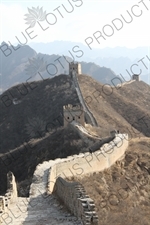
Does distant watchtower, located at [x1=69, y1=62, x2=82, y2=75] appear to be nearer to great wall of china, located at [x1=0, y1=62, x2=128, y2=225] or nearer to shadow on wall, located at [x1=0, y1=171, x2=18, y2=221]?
great wall of china, located at [x1=0, y1=62, x2=128, y2=225]

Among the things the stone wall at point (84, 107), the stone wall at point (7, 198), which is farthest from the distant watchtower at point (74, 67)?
the stone wall at point (7, 198)

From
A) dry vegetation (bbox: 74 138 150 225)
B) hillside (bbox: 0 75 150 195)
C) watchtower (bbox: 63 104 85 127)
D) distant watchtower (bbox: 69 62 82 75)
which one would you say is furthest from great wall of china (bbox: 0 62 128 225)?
distant watchtower (bbox: 69 62 82 75)

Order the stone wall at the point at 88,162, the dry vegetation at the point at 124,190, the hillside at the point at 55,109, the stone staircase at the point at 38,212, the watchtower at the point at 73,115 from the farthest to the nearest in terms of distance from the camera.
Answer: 1. the hillside at the point at 55,109
2. the watchtower at the point at 73,115
3. the stone wall at the point at 88,162
4. the dry vegetation at the point at 124,190
5. the stone staircase at the point at 38,212

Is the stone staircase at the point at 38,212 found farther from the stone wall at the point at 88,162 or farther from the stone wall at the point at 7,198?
the stone wall at the point at 88,162

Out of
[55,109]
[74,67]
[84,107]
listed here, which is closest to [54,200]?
[84,107]

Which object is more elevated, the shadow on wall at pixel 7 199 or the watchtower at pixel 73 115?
the shadow on wall at pixel 7 199

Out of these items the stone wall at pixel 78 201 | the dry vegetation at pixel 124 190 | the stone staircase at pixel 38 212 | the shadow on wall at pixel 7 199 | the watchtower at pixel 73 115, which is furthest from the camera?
the watchtower at pixel 73 115

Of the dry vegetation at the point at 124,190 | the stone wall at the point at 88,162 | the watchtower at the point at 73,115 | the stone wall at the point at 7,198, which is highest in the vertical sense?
the stone wall at the point at 7,198
